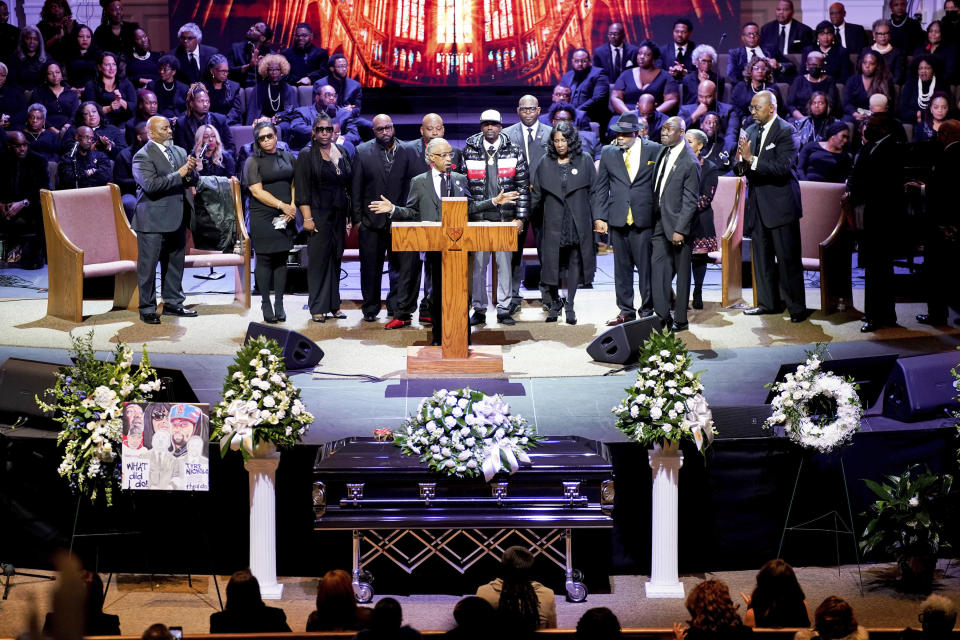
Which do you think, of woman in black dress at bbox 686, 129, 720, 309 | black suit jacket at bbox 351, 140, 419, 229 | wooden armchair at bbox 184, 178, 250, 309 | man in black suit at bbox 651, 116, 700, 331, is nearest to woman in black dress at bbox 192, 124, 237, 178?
wooden armchair at bbox 184, 178, 250, 309

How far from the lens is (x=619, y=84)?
1341 centimetres

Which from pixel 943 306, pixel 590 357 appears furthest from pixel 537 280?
pixel 943 306

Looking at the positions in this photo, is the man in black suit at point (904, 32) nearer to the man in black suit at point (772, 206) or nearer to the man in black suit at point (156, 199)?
the man in black suit at point (772, 206)

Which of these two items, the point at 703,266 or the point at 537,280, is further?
the point at 537,280

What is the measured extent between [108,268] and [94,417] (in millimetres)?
4312

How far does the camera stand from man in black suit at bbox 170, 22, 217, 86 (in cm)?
1355

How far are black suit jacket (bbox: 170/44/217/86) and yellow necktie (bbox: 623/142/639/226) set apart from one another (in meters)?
6.13

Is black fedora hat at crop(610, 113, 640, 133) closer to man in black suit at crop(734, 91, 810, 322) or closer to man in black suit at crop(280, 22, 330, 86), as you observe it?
man in black suit at crop(734, 91, 810, 322)

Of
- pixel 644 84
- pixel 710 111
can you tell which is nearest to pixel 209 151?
pixel 644 84

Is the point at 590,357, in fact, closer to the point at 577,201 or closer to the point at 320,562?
the point at 577,201

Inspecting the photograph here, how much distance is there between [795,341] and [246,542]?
15.7 feet

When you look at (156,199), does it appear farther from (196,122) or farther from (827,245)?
(827,245)

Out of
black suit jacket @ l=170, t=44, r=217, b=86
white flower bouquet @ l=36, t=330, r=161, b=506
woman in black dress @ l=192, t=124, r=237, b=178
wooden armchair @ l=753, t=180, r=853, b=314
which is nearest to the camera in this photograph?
white flower bouquet @ l=36, t=330, r=161, b=506

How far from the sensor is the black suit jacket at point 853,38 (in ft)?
46.0
